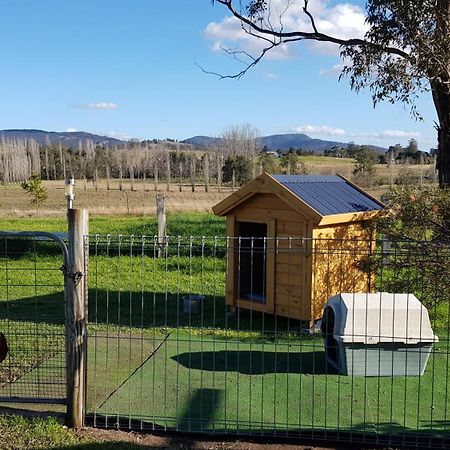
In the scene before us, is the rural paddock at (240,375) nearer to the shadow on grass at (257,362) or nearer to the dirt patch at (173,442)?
the shadow on grass at (257,362)

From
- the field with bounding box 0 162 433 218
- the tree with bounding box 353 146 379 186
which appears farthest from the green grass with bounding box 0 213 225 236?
the tree with bounding box 353 146 379 186

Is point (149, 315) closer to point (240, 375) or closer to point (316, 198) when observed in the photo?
point (316, 198)

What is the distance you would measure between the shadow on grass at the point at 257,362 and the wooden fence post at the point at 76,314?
1783mm

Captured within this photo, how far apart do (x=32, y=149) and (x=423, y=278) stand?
6608 centimetres

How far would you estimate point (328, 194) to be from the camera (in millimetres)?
8797

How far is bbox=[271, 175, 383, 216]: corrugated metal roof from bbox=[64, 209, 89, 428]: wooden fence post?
3.96 meters

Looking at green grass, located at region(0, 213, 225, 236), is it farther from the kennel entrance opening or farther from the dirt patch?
the dirt patch

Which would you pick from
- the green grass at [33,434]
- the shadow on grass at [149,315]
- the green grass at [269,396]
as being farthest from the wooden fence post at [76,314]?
the shadow on grass at [149,315]

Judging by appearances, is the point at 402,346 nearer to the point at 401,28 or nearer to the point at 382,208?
the point at 382,208

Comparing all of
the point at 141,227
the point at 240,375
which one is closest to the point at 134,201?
the point at 141,227

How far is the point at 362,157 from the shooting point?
39.7 m

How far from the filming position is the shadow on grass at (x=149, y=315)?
8.49 meters

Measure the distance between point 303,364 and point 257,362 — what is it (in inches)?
18.9

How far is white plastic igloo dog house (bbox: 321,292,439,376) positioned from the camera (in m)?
5.85
